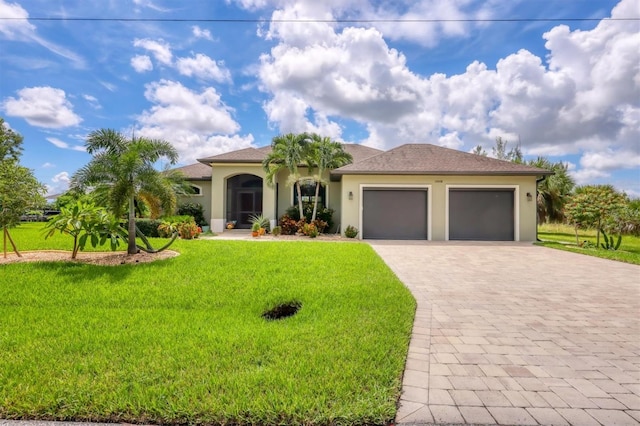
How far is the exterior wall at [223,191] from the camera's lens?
A: 17.0 metres

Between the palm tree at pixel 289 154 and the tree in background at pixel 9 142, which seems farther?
the tree in background at pixel 9 142

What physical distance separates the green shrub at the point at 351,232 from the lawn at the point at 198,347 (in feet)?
27.5

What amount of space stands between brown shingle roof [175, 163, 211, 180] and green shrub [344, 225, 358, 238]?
32.1 ft

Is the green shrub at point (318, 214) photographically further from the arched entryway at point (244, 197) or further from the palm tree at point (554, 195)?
the palm tree at point (554, 195)

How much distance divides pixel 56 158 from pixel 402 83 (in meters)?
16.7

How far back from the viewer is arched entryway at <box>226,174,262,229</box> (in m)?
18.7

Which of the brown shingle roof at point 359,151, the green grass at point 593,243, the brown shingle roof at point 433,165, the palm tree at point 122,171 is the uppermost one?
the brown shingle roof at point 359,151

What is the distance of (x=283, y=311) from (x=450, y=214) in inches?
488

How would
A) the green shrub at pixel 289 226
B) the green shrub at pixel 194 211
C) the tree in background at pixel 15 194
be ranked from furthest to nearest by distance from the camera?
the green shrub at pixel 194 211
the green shrub at pixel 289 226
the tree in background at pixel 15 194

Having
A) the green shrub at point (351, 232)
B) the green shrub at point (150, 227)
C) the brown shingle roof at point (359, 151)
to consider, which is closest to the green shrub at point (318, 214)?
the green shrub at point (351, 232)

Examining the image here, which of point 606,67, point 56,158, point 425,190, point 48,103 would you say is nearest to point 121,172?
point 48,103

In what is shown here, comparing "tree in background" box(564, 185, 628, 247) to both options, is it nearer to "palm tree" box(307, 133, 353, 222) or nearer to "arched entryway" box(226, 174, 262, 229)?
"palm tree" box(307, 133, 353, 222)

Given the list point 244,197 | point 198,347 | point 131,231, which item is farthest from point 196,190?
point 198,347

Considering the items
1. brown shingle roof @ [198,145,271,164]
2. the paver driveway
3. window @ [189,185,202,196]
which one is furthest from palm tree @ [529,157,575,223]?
window @ [189,185,202,196]
